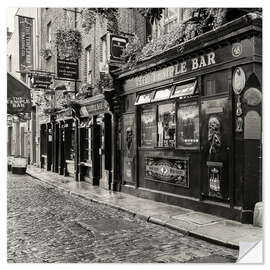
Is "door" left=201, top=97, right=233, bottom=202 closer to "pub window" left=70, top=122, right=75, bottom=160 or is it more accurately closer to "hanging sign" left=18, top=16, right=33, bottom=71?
"hanging sign" left=18, top=16, right=33, bottom=71

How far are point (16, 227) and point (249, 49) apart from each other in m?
5.37

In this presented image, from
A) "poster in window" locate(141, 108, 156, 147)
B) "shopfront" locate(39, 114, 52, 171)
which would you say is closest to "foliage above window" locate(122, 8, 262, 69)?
"poster in window" locate(141, 108, 156, 147)

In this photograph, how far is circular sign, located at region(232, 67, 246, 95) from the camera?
20.8 feet

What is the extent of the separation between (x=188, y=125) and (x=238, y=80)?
1.76 metres

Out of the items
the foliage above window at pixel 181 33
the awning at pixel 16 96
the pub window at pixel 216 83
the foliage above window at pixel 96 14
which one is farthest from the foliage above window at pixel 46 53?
the pub window at pixel 216 83

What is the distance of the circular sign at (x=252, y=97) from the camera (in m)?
6.13

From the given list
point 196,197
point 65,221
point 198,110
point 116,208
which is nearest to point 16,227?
point 65,221

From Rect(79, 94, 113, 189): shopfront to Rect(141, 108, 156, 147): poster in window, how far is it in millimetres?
1971

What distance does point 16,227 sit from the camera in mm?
6445

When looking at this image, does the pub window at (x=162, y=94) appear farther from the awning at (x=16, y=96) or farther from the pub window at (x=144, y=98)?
the awning at (x=16, y=96)

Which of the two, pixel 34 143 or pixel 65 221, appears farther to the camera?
pixel 34 143

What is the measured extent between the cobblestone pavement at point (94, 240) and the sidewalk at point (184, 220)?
0.14m

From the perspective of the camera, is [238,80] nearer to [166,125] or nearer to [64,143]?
[166,125]
